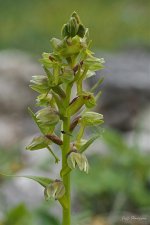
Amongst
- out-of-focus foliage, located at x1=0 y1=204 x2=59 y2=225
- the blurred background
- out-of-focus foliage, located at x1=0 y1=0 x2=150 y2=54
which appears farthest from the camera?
out-of-focus foliage, located at x1=0 y1=0 x2=150 y2=54

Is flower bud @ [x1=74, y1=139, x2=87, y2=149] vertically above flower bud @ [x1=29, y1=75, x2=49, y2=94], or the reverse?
flower bud @ [x1=29, y1=75, x2=49, y2=94]

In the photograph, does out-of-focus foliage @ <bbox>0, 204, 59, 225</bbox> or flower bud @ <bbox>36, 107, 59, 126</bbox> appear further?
out-of-focus foliage @ <bbox>0, 204, 59, 225</bbox>

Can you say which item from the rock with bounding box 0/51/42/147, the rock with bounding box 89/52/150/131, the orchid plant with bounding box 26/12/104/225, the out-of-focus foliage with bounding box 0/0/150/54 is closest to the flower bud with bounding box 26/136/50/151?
the orchid plant with bounding box 26/12/104/225

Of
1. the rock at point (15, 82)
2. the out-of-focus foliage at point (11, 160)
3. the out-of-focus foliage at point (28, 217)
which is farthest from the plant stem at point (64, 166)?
the rock at point (15, 82)

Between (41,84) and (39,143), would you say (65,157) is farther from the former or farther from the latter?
(41,84)

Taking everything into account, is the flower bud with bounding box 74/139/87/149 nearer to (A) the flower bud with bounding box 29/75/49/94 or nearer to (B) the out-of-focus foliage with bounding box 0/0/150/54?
(A) the flower bud with bounding box 29/75/49/94

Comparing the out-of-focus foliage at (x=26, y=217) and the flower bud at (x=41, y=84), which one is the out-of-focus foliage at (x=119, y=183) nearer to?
the out-of-focus foliage at (x=26, y=217)

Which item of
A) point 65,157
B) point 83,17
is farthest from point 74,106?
point 83,17
